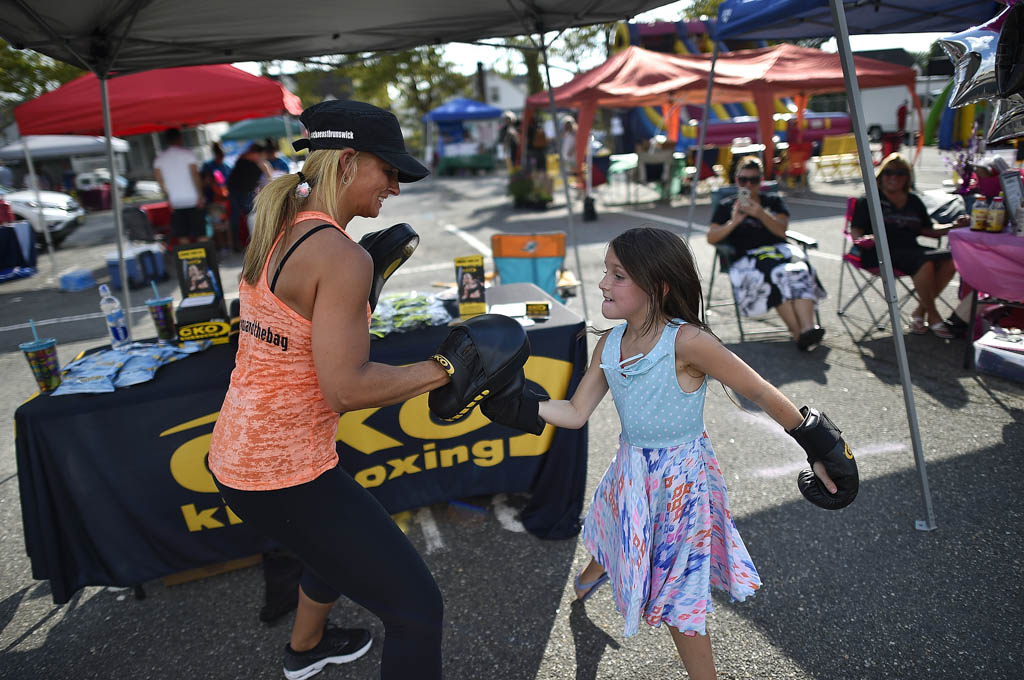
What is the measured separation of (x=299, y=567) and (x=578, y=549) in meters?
1.29

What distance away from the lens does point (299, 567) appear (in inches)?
111

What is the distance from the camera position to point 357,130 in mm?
1568

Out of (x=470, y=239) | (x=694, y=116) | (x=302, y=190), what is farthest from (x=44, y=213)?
(x=694, y=116)

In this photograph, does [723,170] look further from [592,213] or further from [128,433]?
[128,433]

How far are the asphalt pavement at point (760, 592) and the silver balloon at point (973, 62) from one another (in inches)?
75.0

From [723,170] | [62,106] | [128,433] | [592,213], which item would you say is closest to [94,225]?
[62,106]

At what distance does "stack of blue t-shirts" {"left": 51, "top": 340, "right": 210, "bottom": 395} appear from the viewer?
259cm

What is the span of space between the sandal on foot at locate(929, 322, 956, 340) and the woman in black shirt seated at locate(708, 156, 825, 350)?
0.99 metres

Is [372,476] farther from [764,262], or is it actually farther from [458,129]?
[458,129]

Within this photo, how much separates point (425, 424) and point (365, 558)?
137cm

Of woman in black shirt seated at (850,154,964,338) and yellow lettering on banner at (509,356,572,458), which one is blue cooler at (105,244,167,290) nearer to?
yellow lettering on banner at (509,356,572,458)

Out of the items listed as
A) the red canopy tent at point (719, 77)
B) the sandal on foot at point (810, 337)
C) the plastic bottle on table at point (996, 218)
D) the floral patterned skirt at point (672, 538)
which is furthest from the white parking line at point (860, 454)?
the red canopy tent at point (719, 77)

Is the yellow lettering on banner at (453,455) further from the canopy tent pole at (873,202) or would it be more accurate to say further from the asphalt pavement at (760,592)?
the canopy tent pole at (873,202)

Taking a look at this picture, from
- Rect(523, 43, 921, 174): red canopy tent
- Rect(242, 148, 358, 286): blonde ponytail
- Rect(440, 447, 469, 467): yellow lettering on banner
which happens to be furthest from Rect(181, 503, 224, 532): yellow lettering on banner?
Rect(523, 43, 921, 174): red canopy tent
